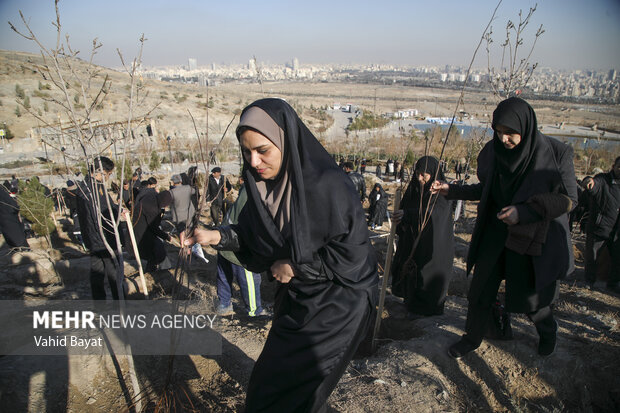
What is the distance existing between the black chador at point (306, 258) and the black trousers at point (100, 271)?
8.21 feet

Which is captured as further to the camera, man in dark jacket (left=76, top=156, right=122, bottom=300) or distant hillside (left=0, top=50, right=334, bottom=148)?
distant hillside (left=0, top=50, right=334, bottom=148)

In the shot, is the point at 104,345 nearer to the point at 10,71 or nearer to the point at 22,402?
the point at 22,402

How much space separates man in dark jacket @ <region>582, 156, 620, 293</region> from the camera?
424cm

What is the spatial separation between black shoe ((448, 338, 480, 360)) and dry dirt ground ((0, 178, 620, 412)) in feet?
0.21

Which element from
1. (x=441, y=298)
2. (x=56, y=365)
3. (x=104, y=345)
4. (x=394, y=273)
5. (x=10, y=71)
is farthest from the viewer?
(x=10, y=71)

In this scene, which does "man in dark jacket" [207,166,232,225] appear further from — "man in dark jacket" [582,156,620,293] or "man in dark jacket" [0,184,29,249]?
"man in dark jacket" [582,156,620,293]

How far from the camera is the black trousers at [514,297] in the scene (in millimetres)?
2307

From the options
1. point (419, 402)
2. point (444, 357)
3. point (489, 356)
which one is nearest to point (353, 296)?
point (419, 402)

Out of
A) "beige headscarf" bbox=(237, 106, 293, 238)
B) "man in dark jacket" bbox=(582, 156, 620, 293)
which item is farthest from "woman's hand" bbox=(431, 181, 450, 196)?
"man in dark jacket" bbox=(582, 156, 620, 293)

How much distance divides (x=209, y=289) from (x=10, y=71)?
36353 millimetres

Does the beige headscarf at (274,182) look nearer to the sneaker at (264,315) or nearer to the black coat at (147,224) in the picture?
the sneaker at (264,315)

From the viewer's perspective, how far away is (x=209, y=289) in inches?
183

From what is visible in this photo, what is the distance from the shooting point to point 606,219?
4.28 m

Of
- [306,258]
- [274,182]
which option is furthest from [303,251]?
[274,182]
